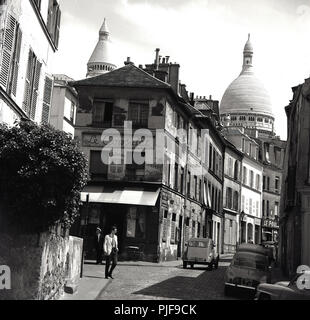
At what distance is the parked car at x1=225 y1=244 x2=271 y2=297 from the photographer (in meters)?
17.0

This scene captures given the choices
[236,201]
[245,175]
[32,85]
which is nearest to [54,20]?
[32,85]

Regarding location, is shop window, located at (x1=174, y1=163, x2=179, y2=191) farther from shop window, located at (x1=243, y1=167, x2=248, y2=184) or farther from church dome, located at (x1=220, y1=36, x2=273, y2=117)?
church dome, located at (x1=220, y1=36, x2=273, y2=117)

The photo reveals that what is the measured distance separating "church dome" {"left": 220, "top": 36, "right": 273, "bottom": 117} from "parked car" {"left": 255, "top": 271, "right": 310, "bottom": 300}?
11385cm

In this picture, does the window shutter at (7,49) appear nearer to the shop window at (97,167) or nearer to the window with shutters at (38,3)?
the window with shutters at (38,3)

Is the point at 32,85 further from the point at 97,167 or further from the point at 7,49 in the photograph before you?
the point at 97,167

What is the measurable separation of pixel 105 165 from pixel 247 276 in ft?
49.9

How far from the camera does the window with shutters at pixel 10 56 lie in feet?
45.3

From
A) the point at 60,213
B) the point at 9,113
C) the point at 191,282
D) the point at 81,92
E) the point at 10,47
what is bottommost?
the point at 191,282

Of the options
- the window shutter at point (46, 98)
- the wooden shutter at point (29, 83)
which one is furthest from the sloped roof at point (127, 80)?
the wooden shutter at point (29, 83)

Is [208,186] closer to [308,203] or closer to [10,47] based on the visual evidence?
[308,203]

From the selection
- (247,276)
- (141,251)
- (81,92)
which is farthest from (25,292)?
(81,92)

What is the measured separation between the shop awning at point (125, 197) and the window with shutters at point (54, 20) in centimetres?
1205

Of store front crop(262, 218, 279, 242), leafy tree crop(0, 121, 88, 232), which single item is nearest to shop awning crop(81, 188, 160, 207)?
leafy tree crop(0, 121, 88, 232)

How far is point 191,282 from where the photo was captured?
65.2ft
